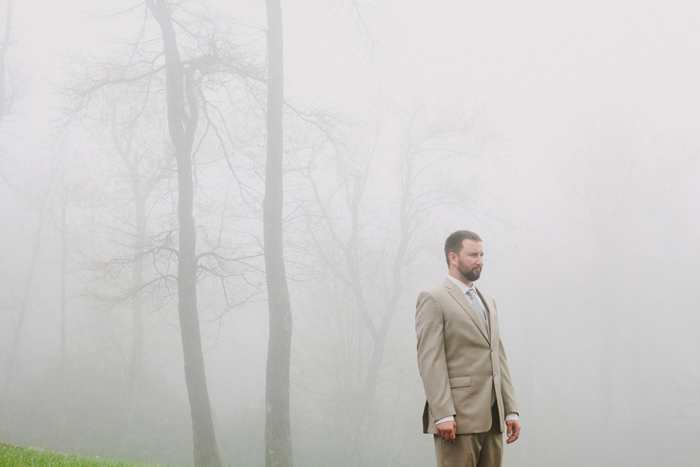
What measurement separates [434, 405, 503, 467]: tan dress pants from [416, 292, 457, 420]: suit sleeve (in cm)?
21

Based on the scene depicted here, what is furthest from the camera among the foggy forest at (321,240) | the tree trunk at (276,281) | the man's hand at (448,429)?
the foggy forest at (321,240)

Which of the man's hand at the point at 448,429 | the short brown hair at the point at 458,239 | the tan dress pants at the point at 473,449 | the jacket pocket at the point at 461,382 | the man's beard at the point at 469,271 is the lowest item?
the tan dress pants at the point at 473,449

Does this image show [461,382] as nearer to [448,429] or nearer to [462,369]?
[462,369]

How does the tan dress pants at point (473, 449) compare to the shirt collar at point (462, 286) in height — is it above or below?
below

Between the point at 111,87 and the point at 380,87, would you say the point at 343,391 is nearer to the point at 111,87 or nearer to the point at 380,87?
the point at 380,87

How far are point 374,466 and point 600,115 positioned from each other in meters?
18.6

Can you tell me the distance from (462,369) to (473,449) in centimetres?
46

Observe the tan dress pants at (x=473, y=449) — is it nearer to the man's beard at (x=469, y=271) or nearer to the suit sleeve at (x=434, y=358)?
the suit sleeve at (x=434, y=358)

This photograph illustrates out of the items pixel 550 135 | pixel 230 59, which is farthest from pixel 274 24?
pixel 550 135

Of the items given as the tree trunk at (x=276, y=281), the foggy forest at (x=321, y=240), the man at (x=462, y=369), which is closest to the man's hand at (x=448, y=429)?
the man at (x=462, y=369)

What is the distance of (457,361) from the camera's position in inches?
120

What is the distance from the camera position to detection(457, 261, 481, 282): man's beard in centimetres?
312

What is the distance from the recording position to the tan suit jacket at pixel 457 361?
9.59ft

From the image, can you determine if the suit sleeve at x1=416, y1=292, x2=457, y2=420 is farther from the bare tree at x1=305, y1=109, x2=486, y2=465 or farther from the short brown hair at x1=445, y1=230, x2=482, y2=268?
the bare tree at x1=305, y1=109, x2=486, y2=465
